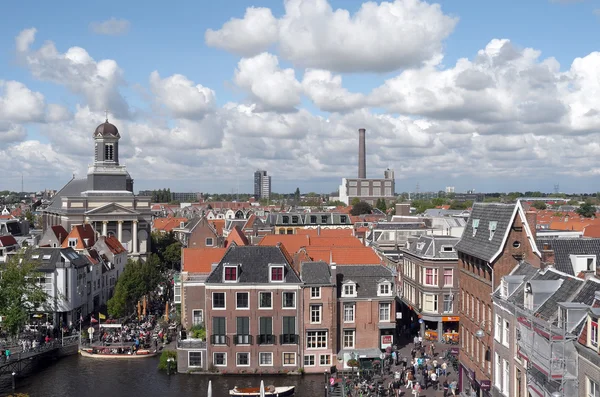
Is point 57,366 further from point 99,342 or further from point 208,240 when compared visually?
point 208,240

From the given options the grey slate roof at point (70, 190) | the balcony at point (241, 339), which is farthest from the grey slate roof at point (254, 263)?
the grey slate roof at point (70, 190)

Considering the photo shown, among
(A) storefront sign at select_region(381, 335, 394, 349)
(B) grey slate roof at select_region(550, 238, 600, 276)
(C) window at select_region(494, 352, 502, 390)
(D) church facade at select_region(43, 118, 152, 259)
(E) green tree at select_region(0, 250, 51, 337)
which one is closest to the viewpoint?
(C) window at select_region(494, 352, 502, 390)

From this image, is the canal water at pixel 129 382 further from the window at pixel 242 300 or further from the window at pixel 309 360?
the window at pixel 242 300

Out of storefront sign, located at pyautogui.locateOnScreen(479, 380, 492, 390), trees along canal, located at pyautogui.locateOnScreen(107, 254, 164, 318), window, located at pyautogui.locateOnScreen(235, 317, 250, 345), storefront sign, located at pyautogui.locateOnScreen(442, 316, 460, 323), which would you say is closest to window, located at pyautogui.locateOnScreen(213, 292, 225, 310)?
window, located at pyautogui.locateOnScreen(235, 317, 250, 345)

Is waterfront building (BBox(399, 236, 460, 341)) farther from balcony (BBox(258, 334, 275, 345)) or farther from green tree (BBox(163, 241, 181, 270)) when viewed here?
green tree (BBox(163, 241, 181, 270))

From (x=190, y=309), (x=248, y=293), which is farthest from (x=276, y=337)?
(x=190, y=309)

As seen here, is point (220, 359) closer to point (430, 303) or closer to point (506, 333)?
point (430, 303)

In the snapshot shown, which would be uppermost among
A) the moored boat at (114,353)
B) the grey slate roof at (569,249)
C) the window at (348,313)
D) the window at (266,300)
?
the grey slate roof at (569,249)

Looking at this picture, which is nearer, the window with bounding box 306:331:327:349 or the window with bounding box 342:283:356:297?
the window with bounding box 306:331:327:349
